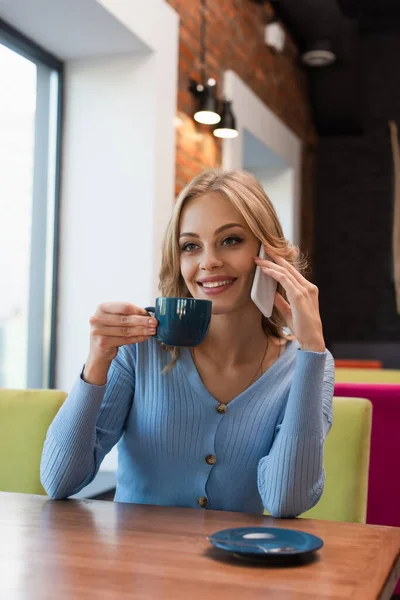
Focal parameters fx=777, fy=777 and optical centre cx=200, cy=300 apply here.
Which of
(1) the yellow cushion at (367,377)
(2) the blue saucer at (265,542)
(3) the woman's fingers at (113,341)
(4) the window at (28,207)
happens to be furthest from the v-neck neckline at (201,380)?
(4) the window at (28,207)

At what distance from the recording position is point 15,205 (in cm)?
396

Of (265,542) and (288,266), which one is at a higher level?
(288,266)

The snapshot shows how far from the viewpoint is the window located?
3865 millimetres

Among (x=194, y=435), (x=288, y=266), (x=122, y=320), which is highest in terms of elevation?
(x=288, y=266)

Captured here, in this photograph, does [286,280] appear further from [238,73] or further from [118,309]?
[238,73]

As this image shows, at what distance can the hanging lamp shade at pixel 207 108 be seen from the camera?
4566 mm

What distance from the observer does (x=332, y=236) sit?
8.27 metres

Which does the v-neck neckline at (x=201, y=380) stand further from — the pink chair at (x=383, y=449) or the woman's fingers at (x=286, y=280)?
the pink chair at (x=383, y=449)

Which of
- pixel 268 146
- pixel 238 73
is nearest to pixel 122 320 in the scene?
pixel 238 73

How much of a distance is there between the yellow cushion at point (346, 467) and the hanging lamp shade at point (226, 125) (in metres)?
3.45

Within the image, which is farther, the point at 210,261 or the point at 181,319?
the point at 210,261

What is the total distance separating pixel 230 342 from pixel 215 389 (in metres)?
0.11

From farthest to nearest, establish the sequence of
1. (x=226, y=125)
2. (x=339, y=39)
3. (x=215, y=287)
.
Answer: (x=339, y=39), (x=226, y=125), (x=215, y=287)

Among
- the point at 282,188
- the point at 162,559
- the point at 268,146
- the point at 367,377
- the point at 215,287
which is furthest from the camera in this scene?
the point at 282,188
